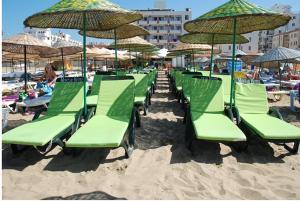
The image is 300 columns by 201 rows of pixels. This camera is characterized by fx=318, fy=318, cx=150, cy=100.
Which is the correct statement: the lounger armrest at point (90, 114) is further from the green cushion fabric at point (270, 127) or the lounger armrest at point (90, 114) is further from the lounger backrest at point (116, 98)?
the green cushion fabric at point (270, 127)

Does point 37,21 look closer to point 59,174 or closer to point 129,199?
point 59,174

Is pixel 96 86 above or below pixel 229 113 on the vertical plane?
above

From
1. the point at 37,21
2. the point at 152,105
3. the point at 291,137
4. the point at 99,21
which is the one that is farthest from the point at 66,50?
the point at 291,137

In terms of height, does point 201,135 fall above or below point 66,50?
below

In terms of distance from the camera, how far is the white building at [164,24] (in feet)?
250

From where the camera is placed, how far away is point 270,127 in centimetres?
491

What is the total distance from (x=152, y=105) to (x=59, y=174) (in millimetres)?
5675

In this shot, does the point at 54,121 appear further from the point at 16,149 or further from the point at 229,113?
the point at 229,113

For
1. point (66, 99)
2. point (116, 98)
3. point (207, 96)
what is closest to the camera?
point (116, 98)

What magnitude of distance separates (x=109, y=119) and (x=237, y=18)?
3.18m

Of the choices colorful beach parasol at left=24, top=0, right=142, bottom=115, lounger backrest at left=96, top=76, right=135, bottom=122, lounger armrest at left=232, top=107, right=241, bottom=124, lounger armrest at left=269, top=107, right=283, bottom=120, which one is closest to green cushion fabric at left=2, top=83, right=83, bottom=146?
colorful beach parasol at left=24, top=0, right=142, bottom=115

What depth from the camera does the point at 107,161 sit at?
4.56 metres

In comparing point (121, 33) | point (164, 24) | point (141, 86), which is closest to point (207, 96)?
point (141, 86)

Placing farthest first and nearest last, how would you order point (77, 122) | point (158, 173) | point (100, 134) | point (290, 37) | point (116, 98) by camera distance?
1. point (290, 37)
2. point (116, 98)
3. point (77, 122)
4. point (100, 134)
5. point (158, 173)
